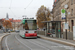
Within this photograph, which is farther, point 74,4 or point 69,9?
point 69,9

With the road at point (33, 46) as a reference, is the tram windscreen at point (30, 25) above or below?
above

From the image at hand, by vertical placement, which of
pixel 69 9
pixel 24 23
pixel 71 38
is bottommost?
pixel 71 38

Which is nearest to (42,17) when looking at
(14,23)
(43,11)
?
(43,11)

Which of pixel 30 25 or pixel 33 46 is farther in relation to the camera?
pixel 30 25

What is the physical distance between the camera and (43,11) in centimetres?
5216

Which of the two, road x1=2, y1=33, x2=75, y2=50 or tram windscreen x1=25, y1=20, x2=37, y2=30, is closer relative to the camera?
road x1=2, y1=33, x2=75, y2=50

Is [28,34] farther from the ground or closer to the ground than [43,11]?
closer to the ground

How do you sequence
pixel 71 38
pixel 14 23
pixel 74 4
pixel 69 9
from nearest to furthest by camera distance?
1. pixel 71 38
2. pixel 74 4
3. pixel 69 9
4. pixel 14 23

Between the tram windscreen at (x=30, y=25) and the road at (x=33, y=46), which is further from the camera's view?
the tram windscreen at (x=30, y=25)

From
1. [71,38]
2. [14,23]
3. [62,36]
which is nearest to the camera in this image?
[71,38]

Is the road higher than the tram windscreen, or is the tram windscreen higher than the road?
the tram windscreen

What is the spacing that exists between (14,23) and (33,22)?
174 meters

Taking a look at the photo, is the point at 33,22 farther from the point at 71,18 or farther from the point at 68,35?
the point at 71,18

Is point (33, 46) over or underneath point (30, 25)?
underneath
